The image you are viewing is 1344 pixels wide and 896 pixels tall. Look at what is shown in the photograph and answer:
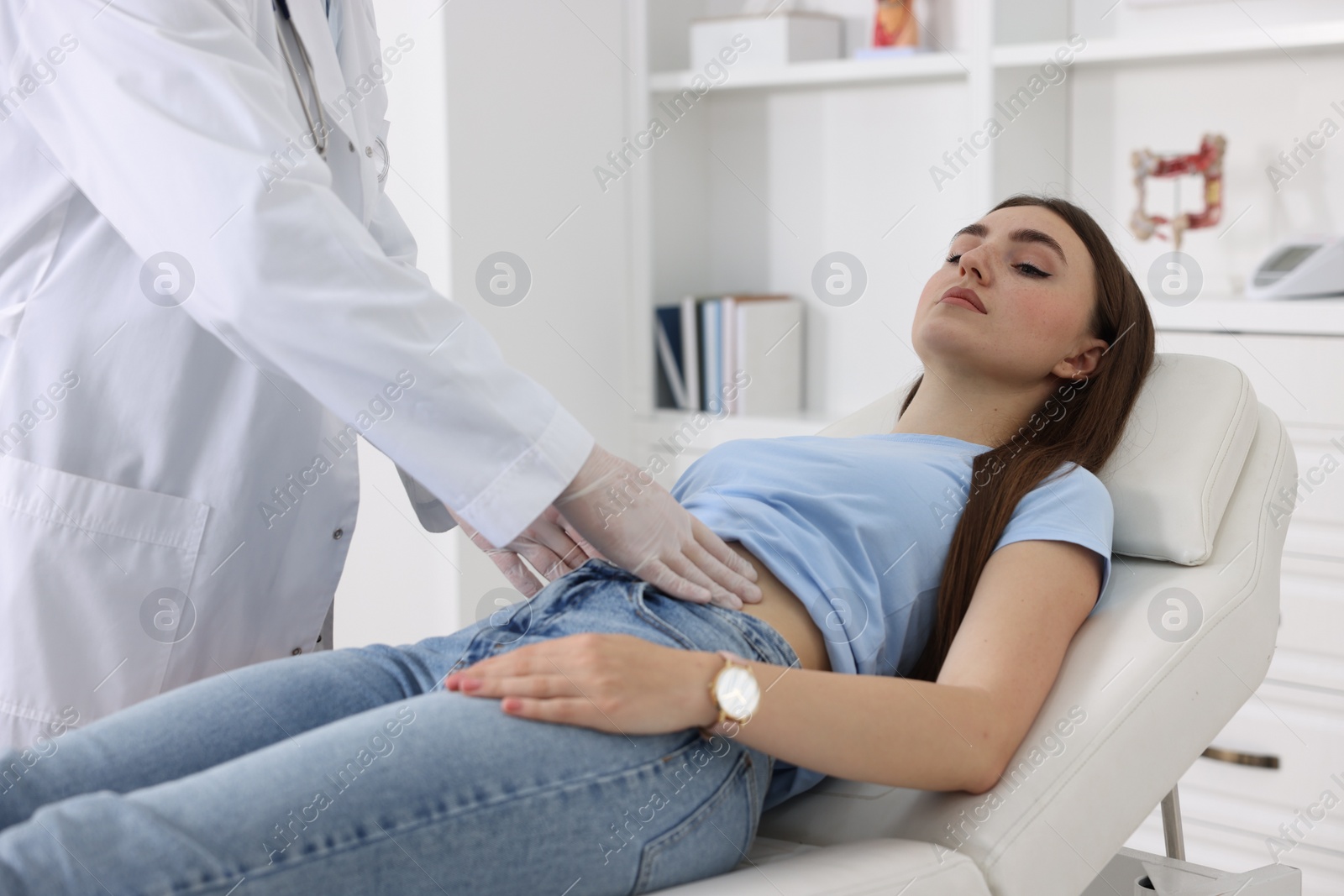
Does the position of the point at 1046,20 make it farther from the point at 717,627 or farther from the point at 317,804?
the point at 317,804

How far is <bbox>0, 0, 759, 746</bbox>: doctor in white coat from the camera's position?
1.00 m

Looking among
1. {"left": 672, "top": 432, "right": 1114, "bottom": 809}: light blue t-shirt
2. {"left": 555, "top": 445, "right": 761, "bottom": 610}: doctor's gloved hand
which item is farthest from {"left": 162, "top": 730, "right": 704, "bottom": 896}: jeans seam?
{"left": 672, "top": 432, "right": 1114, "bottom": 809}: light blue t-shirt

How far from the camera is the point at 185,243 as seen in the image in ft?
3.25

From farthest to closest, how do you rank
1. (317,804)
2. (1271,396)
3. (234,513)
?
(1271,396) < (234,513) < (317,804)

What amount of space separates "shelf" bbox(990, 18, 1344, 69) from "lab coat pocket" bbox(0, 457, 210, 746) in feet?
5.90

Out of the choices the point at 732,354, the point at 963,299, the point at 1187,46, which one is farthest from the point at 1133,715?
the point at 732,354

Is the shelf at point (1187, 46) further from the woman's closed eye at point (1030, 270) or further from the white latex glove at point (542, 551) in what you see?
the white latex glove at point (542, 551)

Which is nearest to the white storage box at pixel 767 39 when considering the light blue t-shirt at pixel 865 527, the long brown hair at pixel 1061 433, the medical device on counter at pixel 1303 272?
the medical device on counter at pixel 1303 272

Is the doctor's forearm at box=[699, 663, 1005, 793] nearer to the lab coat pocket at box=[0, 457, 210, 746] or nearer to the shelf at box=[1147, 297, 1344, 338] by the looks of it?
the lab coat pocket at box=[0, 457, 210, 746]

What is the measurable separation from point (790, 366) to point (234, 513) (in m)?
1.82

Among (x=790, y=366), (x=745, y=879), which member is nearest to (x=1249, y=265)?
(x=790, y=366)

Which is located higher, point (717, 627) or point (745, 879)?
point (717, 627)

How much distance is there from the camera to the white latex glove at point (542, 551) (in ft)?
4.15

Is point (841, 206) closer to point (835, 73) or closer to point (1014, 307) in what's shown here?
point (835, 73)
